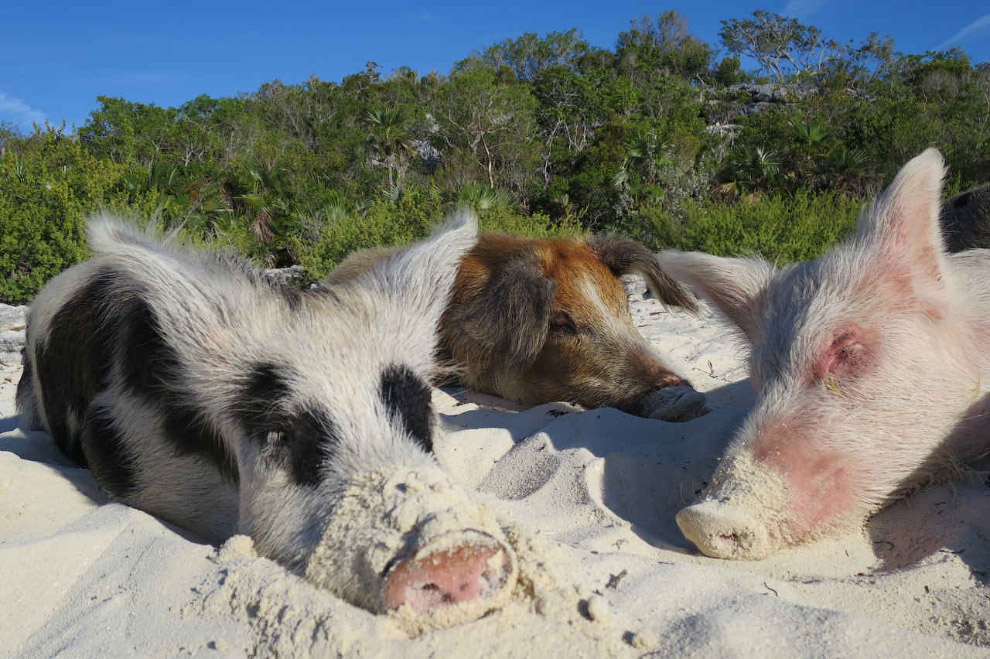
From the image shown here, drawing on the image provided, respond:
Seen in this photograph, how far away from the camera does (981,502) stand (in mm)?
2385

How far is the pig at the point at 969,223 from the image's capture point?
4031 millimetres

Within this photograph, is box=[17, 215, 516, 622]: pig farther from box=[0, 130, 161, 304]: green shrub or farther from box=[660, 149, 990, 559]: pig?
box=[0, 130, 161, 304]: green shrub

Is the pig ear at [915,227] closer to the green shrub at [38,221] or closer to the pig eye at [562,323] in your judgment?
the pig eye at [562,323]

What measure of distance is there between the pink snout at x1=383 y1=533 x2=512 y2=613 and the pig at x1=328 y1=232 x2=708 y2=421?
259 centimetres

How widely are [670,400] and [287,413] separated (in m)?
2.51

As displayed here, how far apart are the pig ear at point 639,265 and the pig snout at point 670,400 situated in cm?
95

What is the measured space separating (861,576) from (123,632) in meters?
2.13

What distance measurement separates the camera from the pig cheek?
233cm

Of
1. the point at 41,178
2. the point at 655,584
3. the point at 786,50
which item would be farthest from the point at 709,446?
the point at 786,50

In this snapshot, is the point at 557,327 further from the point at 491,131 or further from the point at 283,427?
the point at 491,131

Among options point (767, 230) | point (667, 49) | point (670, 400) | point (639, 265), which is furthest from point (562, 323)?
point (667, 49)

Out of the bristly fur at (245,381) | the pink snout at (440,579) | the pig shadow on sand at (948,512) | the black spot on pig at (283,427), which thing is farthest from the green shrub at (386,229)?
the pink snout at (440,579)

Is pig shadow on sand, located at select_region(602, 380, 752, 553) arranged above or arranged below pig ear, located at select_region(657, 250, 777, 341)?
below

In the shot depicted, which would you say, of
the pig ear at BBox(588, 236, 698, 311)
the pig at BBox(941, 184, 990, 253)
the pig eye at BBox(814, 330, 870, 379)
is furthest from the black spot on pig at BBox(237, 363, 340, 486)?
the pig at BBox(941, 184, 990, 253)
